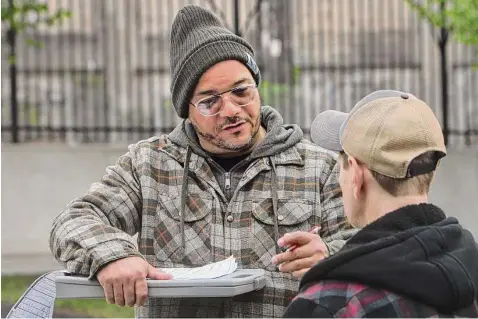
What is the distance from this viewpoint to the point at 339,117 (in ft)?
8.64

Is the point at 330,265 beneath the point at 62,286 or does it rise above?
above

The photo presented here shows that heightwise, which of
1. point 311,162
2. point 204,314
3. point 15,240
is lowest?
point 15,240

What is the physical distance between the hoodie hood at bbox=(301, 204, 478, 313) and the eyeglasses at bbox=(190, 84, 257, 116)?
1.05 metres

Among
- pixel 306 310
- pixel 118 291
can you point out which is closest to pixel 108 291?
pixel 118 291

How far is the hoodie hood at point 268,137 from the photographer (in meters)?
3.06

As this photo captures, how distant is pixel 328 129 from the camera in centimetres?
263

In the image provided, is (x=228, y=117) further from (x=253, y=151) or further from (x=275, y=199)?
(x=275, y=199)

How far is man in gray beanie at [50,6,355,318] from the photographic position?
294cm

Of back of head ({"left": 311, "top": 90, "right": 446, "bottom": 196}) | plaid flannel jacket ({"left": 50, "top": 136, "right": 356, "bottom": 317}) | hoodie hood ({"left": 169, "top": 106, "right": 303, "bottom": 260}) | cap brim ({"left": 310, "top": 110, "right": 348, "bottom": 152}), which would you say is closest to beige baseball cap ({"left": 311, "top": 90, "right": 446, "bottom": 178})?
back of head ({"left": 311, "top": 90, "right": 446, "bottom": 196})

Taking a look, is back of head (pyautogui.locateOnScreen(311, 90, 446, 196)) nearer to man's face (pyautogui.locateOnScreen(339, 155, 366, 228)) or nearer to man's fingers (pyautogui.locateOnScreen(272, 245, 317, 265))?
man's face (pyautogui.locateOnScreen(339, 155, 366, 228))

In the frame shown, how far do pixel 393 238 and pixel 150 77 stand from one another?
8336 mm

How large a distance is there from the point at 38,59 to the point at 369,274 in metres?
8.54

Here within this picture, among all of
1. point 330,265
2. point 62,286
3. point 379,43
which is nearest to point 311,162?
point 62,286

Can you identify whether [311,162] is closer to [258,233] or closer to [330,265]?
[258,233]
